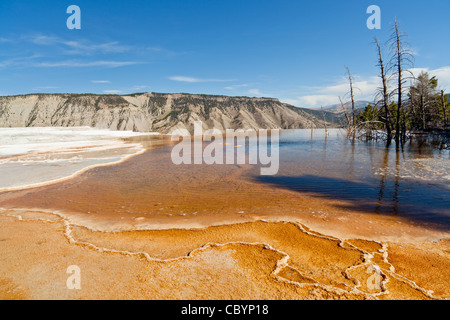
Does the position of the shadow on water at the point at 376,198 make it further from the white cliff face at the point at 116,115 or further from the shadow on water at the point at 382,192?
the white cliff face at the point at 116,115

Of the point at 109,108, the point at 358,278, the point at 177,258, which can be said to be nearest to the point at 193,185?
the point at 177,258

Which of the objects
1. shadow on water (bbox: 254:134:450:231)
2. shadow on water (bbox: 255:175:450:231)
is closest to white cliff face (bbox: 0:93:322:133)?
shadow on water (bbox: 254:134:450:231)

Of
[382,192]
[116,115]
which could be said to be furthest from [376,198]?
[116,115]

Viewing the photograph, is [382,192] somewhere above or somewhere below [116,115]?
below

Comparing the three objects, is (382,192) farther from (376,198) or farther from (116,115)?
(116,115)
